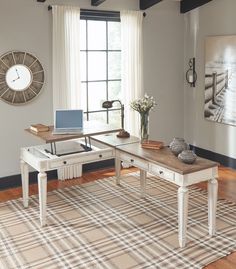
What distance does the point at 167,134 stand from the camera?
247 inches

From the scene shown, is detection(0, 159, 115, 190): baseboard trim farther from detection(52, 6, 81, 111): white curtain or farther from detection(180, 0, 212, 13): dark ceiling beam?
detection(180, 0, 212, 13): dark ceiling beam

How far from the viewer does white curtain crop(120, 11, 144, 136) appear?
17.9ft

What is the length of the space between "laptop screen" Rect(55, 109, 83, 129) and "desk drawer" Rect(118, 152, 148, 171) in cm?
60

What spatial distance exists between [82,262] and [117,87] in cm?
312

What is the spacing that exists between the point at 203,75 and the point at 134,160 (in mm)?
2629

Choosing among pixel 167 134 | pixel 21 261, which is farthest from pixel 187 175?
pixel 167 134

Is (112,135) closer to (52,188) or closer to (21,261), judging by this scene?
(52,188)

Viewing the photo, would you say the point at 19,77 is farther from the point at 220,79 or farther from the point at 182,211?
the point at 220,79

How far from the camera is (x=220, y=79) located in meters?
5.54

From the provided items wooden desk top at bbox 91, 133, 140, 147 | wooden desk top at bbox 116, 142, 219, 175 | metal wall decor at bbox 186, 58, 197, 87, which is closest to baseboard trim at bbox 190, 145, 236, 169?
metal wall decor at bbox 186, 58, 197, 87

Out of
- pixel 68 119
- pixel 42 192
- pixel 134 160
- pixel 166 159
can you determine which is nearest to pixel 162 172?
pixel 166 159

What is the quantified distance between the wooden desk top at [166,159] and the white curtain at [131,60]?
1649mm

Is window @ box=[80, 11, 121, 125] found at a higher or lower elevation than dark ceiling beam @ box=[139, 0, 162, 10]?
lower

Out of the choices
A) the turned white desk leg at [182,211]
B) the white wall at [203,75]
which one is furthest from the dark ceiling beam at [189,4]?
the turned white desk leg at [182,211]
